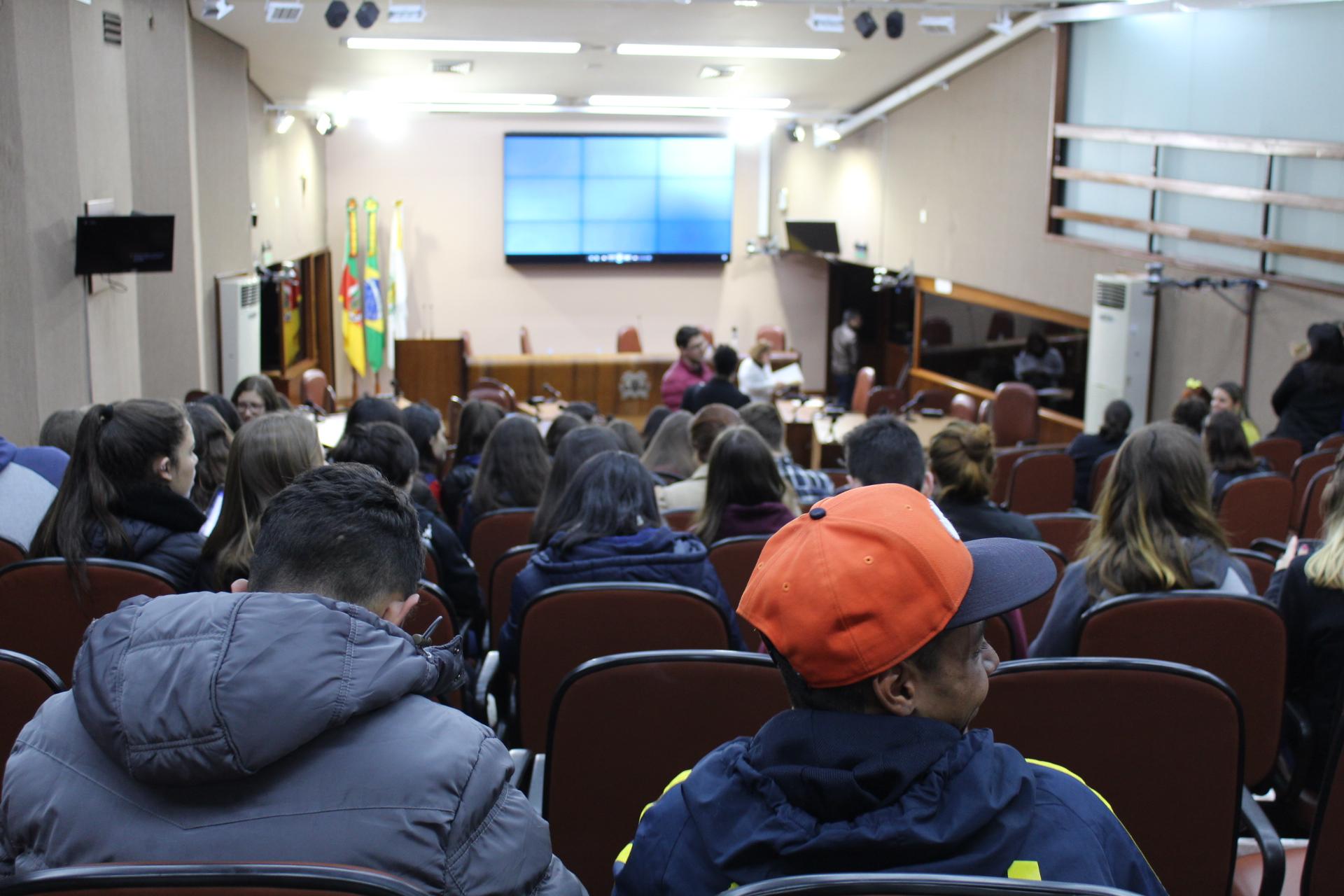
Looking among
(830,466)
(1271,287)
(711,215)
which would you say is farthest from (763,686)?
(711,215)

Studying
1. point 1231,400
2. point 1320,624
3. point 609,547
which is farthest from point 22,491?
point 1231,400

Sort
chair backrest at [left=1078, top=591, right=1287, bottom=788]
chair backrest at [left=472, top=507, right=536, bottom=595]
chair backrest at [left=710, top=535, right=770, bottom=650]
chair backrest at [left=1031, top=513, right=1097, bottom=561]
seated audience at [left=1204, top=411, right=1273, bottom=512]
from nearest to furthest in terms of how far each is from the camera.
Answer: chair backrest at [left=1078, top=591, right=1287, bottom=788] → chair backrest at [left=710, top=535, right=770, bottom=650] → chair backrest at [left=472, top=507, right=536, bottom=595] → chair backrest at [left=1031, top=513, right=1097, bottom=561] → seated audience at [left=1204, top=411, right=1273, bottom=512]

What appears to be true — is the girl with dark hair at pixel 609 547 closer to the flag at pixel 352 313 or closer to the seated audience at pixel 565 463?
the seated audience at pixel 565 463

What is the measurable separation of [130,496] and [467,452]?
2.64 metres

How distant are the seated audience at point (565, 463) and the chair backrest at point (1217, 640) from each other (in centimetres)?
149

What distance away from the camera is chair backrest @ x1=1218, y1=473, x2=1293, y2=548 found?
504cm

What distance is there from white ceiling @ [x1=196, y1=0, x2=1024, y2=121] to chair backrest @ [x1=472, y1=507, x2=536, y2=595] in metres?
7.53

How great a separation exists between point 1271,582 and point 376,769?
2.37 m

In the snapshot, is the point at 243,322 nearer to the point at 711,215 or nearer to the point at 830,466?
the point at 830,466

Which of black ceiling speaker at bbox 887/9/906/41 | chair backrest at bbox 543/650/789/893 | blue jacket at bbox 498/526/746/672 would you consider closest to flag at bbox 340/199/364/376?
black ceiling speaker at bbox 887/9/906/41

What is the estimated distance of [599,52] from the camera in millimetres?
12938

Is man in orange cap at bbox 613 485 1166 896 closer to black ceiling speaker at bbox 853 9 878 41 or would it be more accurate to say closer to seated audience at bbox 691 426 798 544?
seated audience at bbox 691 426 798 544

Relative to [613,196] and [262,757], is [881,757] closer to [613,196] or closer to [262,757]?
[262,757]

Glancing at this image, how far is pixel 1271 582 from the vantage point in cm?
295
